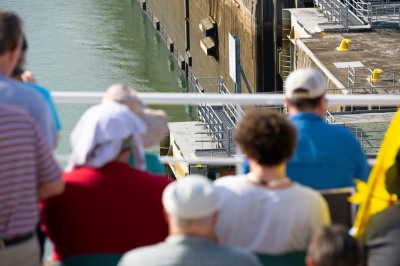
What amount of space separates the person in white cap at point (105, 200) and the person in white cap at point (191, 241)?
1.50ft

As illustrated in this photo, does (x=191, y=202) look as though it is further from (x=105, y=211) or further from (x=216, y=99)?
(x=216, y=99)

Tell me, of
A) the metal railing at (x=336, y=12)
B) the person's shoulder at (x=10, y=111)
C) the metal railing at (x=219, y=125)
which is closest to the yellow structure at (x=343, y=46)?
the metal railing at (x=336, y=12)

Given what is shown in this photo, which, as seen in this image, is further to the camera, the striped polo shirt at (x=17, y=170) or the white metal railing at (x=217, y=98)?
the white metal railing at (x=217, y=98)

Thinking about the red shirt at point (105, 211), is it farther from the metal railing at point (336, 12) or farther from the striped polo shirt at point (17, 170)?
the metal railing at point (336, 12)

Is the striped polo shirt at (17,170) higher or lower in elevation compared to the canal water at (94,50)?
higher

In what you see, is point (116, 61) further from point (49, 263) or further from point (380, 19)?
point (49, 263)

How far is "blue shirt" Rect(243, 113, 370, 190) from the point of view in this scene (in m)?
3.23

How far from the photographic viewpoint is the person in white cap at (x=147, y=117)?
3319 mm

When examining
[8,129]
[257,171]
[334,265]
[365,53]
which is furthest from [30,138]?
[365,53]

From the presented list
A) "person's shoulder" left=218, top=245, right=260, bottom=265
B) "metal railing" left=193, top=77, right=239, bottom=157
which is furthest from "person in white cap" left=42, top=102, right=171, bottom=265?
"metal railing" left=193, top=77, right=239, bottom=157

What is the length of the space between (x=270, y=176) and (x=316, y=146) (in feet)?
1.15

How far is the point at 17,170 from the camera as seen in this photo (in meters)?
2.92

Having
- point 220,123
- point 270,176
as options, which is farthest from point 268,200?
point 220,123

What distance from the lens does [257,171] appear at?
295 cm
